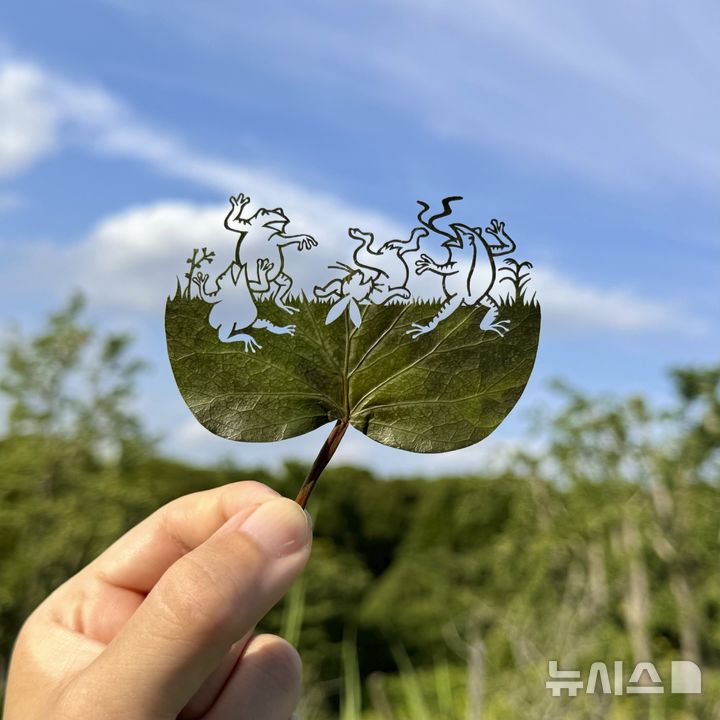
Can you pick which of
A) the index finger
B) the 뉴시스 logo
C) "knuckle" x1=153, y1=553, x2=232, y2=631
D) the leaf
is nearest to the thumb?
"knuckle" x1=153, y1=553, x2=232, y2=631

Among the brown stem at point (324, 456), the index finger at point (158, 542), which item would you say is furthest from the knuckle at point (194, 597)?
the index finger at point (158, 542)

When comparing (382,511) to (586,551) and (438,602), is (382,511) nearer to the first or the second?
(438,602)

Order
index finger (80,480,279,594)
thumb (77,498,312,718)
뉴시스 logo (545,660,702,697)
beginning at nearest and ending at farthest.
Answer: thumb (77,498,312,718) < index finger (80,480,279,594) < 뉴시스 logo (545,660,702,697)

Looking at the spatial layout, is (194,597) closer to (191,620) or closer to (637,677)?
(191,620)

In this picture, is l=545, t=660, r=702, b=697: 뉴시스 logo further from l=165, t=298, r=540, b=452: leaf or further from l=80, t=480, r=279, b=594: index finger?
l=165, t=298, r=540, b=452: leaf

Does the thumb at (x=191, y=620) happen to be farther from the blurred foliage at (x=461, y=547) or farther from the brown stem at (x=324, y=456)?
the blurred foliage at (x=461, y=547)

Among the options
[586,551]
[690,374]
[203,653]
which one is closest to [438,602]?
[586,551]
